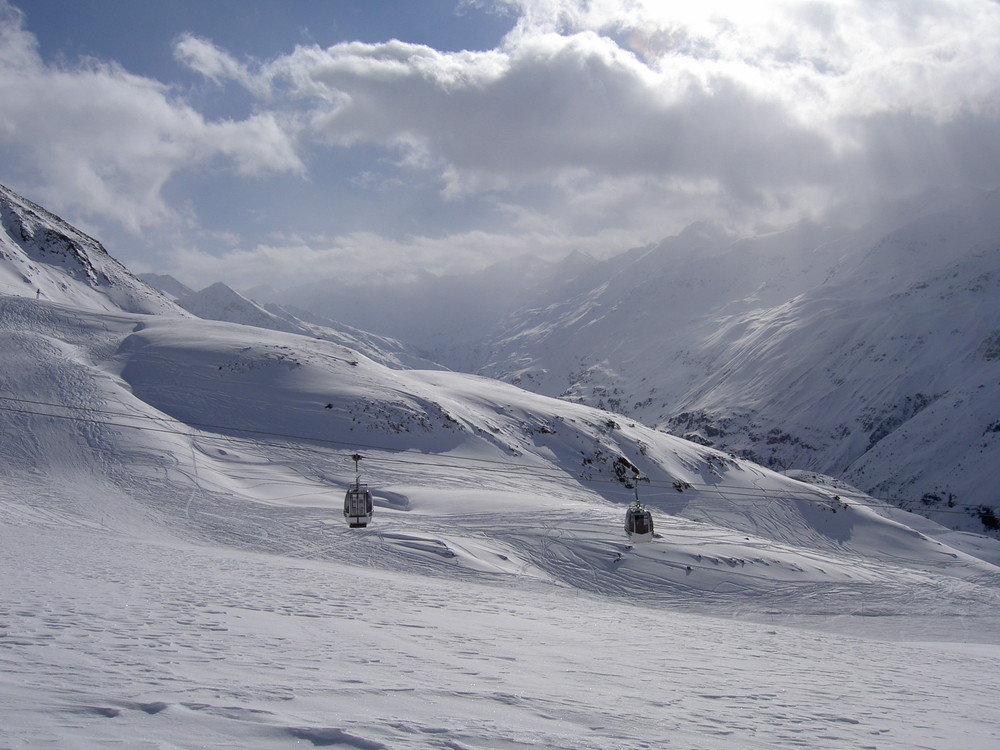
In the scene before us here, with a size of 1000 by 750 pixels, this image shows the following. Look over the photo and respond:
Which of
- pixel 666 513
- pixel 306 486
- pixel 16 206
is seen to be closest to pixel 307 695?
pixel 306 486

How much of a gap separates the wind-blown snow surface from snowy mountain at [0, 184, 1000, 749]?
0.11m

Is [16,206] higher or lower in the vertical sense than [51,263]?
higher

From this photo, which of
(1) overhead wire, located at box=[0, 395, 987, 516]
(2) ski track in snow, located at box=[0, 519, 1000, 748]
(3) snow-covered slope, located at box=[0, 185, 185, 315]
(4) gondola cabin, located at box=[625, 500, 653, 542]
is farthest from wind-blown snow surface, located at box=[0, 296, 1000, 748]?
(3) snow-covered slope, located at box=[0, 185, 185, 315]

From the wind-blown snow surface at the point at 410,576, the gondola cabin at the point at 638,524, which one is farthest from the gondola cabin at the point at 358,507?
the gondola cabin at the point at 638,524

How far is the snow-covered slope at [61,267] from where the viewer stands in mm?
96188

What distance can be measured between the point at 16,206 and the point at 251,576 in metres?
127

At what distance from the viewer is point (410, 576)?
1063 inches

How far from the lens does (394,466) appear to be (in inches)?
1833

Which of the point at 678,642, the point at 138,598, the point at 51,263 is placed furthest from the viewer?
the point at 51,263

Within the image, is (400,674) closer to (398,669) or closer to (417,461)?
(398,669)

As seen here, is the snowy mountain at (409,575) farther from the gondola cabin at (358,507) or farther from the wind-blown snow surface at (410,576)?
the gondola cabin at (358,507)

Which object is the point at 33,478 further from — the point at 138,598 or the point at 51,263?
the point at 51,263

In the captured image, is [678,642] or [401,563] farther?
[401,563]

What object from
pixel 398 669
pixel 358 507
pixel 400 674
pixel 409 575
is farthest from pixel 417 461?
pixel 400 674
